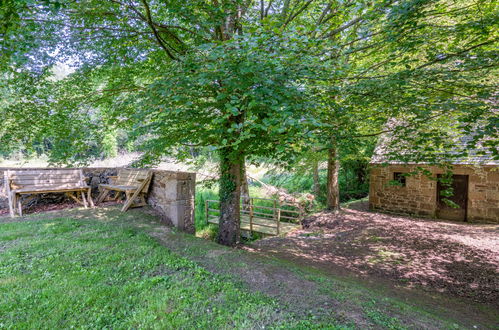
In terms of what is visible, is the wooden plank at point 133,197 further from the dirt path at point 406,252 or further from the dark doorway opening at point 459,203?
the dark doorway opening at point 459,203

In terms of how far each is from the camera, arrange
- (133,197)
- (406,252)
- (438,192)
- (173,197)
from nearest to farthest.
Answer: (173,197) → (133,197) → (406,252) → (438,192)

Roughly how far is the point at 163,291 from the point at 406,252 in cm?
642

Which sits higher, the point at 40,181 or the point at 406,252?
the point at 40,181

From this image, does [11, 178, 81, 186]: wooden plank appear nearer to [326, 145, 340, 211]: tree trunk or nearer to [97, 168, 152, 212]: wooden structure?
[97, 168, 152, 212]: wooden structure

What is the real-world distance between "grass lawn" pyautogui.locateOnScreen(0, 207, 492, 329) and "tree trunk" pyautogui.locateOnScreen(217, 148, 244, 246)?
1912 millimetres

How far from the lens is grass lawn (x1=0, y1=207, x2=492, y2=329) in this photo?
2.39 meters

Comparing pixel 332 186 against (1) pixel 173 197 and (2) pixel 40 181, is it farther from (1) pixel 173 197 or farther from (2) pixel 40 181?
(2) pixel 40 181

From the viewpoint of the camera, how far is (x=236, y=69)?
3.28 m

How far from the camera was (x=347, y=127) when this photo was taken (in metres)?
5.02

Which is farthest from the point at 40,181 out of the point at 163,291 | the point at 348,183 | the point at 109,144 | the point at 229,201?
the point at 348,183

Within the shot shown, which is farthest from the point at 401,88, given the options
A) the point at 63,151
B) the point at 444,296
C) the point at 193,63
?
the point at 63,151

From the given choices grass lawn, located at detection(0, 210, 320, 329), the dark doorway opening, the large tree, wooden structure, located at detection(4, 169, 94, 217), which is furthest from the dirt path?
wooden structure, located at detection(4, 169, 94, 217)

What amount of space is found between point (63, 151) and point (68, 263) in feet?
8.48

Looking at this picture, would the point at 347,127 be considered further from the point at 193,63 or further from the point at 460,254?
the point at 460,254
